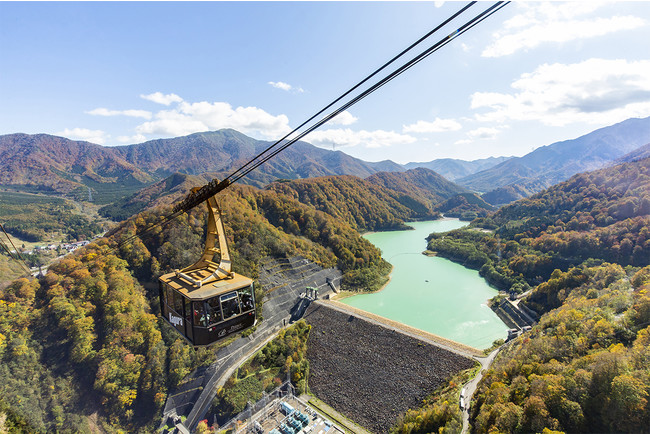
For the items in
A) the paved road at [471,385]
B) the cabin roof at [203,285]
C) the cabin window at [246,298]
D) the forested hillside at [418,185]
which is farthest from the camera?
the forested hillside at [418,185]

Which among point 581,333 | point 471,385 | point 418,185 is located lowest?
point 471,385

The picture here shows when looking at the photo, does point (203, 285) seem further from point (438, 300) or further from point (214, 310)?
point (438, 300)

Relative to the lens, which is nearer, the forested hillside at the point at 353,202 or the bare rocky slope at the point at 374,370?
the bare rocky slope at the point at 374,370

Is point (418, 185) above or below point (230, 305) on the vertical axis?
below

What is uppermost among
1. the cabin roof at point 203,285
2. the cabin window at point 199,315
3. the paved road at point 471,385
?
the cabin roof at point 203,285

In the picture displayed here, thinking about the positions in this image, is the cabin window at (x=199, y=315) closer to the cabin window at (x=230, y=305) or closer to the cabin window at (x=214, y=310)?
the cabin window at (x=214, y=310)

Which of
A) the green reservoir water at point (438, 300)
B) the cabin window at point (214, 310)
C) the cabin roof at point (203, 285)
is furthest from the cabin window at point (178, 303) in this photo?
the green reservoir water at point (438, 300)

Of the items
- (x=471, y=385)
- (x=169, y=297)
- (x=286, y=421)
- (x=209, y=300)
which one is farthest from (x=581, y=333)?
(x=169, y=297)

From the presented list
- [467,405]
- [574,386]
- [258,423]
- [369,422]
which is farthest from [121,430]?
→ [574,386]
